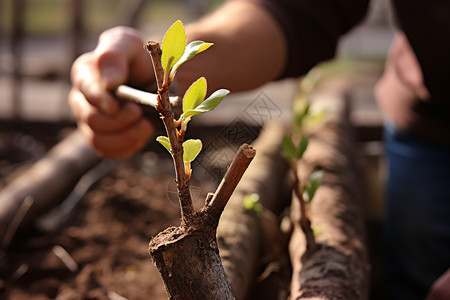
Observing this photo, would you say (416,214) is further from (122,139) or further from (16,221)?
(16,221)

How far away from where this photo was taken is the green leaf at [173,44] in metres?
0.89

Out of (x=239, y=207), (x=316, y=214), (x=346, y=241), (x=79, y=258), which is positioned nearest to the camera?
(x=346, y=241)

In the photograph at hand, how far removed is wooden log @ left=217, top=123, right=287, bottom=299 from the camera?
1.50 metres

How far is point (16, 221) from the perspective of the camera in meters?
2.27

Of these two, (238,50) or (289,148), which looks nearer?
(289,148)

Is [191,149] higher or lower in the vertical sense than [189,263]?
higher

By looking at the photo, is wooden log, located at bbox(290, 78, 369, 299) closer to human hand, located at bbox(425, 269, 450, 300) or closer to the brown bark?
human hand, located at bbox(425, 269, 450, 300)

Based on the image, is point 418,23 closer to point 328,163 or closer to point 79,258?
point 328,163

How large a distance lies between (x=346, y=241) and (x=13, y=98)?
11.0ft

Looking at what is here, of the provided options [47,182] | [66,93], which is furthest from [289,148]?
[66,93]

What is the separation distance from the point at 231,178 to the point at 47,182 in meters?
1.84

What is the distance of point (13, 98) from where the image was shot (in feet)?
13.7

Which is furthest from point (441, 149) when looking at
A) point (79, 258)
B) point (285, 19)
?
point (79, 258)

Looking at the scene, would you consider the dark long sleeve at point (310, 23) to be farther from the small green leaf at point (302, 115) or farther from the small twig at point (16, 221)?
the small twig at point (16, 221)
